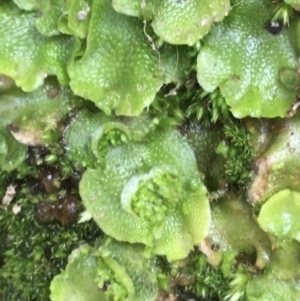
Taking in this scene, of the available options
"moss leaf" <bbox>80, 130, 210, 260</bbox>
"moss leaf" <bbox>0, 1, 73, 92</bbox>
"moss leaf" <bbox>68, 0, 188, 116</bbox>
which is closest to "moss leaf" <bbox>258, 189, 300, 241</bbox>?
"moss leaf" <bbox>80, 130, 210, 260</bbox>

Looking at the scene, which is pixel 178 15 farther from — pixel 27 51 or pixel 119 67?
pixel 27 51

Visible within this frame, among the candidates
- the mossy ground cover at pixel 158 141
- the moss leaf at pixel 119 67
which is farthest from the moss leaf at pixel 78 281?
the moss leaf at pixel 119 67

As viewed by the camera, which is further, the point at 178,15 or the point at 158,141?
the point at 158,141

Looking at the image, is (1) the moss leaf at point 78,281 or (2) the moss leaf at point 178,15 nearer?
(2) the moss leaf at point 178,15

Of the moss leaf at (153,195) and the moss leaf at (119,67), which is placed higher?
the moss leaf at (119,67)

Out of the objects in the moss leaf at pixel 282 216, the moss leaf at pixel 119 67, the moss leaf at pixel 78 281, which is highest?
the moss leaf at pixel 119 67

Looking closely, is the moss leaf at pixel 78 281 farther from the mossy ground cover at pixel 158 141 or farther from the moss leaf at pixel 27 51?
the moss leaf at pixel 27 51

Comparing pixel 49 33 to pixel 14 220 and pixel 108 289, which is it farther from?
pixel 108 289

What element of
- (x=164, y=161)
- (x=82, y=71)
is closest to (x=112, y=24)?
(x=82, y=71)

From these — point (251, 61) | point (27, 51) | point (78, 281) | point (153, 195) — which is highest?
point (251, 61)

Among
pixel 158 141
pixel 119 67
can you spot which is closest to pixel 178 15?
pixel 119 67

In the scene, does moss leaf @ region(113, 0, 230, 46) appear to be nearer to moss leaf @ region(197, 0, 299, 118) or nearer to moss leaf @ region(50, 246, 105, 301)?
moss leaf @ region(197, 0, 299, 118)
